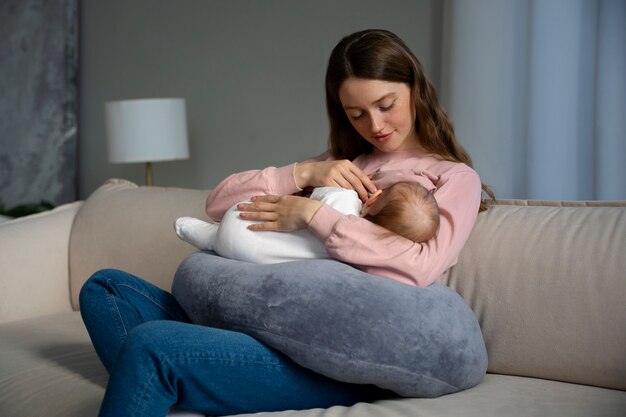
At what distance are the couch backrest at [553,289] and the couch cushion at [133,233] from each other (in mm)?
857

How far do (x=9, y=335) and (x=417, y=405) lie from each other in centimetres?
119

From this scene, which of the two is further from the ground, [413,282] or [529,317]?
[413,282]

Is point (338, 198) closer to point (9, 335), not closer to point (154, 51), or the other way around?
point (9, 335)

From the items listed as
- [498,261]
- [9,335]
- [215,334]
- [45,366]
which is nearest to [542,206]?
[498,261]

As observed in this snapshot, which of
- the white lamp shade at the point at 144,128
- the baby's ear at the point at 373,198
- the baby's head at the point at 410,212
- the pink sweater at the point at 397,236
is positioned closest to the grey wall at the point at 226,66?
the white lamp shade at the point at 144,128

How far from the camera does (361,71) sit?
172 cm

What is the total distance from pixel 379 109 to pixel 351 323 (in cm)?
55

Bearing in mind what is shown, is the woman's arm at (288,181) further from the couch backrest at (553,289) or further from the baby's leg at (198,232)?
the couch backrest at (553,289)

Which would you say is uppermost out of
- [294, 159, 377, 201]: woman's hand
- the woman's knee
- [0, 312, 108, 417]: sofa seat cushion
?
[294, 159, 377, 201]: woman's hand

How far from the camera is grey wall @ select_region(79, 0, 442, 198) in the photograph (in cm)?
327

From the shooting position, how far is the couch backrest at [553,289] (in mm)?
1547

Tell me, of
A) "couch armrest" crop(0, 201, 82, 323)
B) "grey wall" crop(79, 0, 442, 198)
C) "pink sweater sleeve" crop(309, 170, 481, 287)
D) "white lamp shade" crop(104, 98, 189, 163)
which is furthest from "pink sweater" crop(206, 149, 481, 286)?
"white lamp shade" crop(104, 98, 189, 163)

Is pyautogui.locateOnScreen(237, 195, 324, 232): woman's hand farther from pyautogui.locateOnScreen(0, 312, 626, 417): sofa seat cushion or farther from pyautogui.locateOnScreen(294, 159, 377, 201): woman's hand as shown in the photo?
pyautogui.locateOnScreen(0, 312, 626, 417): sofa seat cushion

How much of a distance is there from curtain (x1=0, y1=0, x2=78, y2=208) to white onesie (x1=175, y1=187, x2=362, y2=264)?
2806 millimetres
